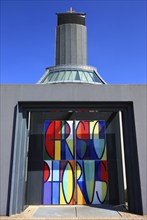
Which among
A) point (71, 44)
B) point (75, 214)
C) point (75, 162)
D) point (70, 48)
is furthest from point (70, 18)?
point (75, 214)

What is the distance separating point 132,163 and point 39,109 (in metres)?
4.53

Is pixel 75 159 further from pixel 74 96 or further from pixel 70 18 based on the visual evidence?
pixel 70 18

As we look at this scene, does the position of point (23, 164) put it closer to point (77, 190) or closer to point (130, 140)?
point (77, 190)

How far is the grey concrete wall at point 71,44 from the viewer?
27938mm

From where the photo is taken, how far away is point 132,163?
351 inches

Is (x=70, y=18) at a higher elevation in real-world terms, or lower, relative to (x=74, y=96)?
higher

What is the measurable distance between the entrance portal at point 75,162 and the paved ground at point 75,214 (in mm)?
896

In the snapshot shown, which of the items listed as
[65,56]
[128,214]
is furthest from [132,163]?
[65,56]

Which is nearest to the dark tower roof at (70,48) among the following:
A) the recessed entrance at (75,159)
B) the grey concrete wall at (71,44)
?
the grey concrete wall at (71,44)

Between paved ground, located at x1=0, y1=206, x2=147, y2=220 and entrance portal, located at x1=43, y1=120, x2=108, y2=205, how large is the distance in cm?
90

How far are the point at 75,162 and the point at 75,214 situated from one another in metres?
2.99

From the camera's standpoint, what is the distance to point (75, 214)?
8703 millimetres

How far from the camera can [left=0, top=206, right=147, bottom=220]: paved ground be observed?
799 centimetres

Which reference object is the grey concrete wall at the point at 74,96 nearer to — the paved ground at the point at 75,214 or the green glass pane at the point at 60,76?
the paved ground at the point at 75,214
